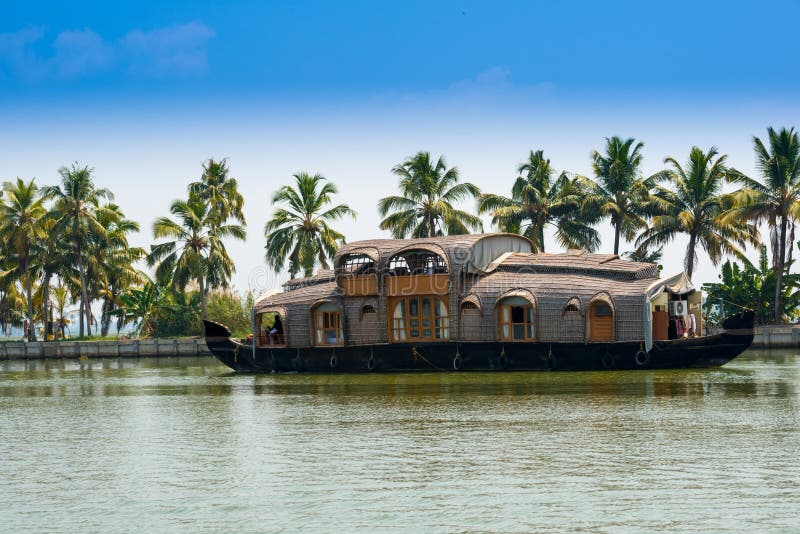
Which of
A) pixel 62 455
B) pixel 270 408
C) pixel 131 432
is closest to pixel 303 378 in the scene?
pixel 270 408

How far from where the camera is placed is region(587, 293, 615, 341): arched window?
29.2 metres

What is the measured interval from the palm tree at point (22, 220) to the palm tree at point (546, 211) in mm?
23265

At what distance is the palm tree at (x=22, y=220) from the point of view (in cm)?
5222

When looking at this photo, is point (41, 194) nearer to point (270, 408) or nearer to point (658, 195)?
point (658, 195)

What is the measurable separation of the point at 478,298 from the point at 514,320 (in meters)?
1.26

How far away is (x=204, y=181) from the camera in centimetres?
5600

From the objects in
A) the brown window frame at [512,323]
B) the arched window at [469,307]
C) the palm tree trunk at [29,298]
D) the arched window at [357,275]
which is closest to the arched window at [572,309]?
the brown window frame at [512,323]

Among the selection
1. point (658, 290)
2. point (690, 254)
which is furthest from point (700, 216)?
point (658, 290)

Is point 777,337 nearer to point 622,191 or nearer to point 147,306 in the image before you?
point 622,191

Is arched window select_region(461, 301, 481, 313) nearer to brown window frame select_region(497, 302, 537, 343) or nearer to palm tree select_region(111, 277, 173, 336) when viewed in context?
brown window frame select_region(497, 302, 537, 343)

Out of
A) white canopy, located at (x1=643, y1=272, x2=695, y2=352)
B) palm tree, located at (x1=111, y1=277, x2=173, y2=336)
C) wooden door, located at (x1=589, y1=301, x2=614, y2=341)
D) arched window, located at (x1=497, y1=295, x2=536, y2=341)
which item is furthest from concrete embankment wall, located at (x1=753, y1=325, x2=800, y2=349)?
palm tree, located at (x1=111, y1=277, x2=173, y2=336)

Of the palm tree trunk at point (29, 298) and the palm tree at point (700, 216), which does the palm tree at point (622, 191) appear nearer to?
the palm tree at point (700, 216)

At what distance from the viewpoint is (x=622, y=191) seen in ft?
154

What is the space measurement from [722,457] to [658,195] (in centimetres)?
3397
